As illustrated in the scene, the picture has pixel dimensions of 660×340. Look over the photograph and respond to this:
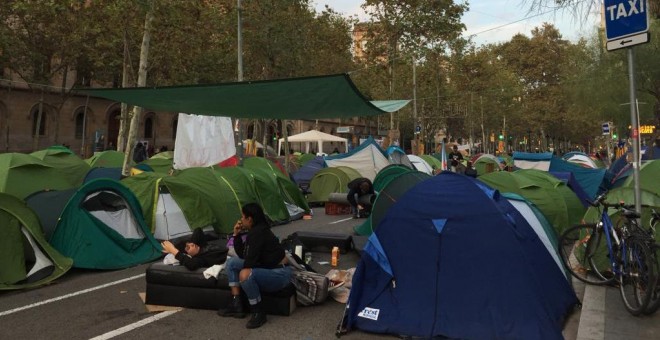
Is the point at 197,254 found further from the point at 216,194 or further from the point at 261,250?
the point at 216,194

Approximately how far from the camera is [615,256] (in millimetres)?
5695

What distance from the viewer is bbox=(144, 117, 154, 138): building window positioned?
43844 mm

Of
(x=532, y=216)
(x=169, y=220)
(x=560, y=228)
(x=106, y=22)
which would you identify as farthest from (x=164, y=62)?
(x=532, y=216)

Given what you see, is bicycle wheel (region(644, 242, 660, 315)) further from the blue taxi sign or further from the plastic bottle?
the plastic bottle

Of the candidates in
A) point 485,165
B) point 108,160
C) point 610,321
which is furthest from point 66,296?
point 485,165

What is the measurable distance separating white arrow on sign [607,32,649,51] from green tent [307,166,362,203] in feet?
36.5

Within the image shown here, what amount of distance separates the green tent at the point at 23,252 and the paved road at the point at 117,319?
0.16 meters

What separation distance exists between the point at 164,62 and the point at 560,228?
20.3 meters

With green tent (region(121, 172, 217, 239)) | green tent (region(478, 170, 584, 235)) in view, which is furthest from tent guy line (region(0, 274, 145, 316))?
green tent (region(478, 170, 584, 235))

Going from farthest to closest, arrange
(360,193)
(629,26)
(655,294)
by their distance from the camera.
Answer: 1. (360,193)
2. (655,294)
3. (629,26)

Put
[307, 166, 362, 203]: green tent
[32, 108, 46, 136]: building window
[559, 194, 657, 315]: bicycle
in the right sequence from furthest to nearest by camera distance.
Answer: [32, 108, 46, 136]: building window, [307, 166, 362, 203]: green tent, [559, 194, 657, 315]: bicycle

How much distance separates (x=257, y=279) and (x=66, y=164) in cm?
940

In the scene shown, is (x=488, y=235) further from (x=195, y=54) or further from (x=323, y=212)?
(x=195, y=54)

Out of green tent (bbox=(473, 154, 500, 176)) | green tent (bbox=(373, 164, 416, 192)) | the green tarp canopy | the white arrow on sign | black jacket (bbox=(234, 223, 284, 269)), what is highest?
the white arrow on sign
